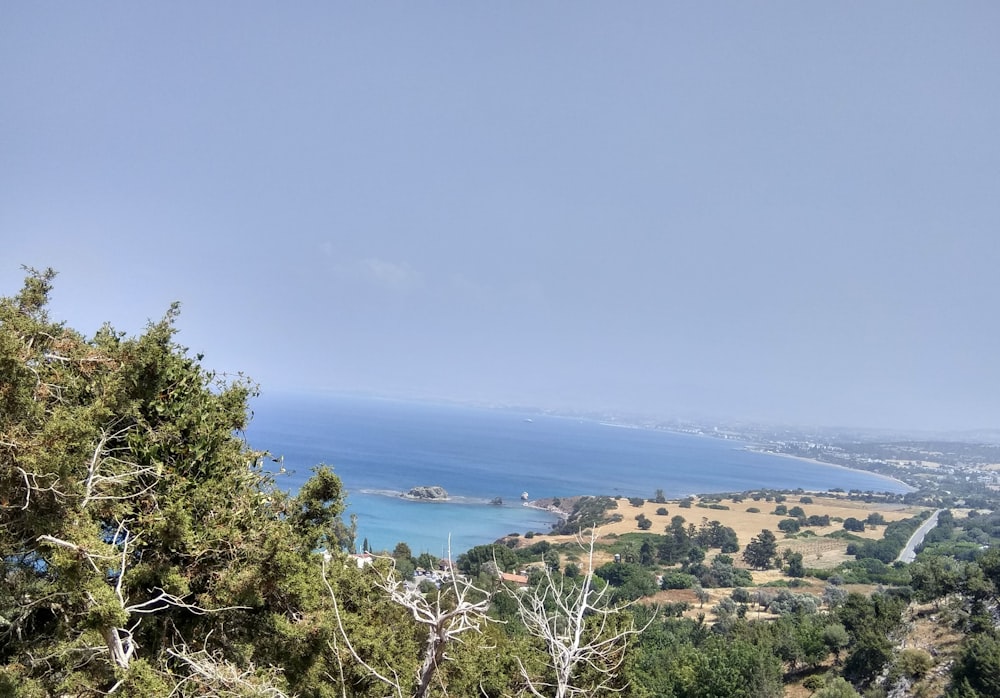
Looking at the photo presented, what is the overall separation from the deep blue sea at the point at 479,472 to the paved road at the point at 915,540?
1302 inches

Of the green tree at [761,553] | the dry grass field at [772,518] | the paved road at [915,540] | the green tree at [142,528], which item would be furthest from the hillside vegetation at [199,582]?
the paved road at [915,540]

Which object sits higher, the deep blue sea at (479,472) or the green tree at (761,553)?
the green tree at (761,553)

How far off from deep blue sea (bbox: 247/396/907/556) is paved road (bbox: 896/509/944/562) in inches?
1302

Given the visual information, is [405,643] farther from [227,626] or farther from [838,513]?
[838,513]

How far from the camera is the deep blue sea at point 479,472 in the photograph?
60.1 metres

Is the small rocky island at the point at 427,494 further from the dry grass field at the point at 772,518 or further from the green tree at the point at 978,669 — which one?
the green tree at the point at 978,669

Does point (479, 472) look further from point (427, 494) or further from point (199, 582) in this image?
point (199, 582)

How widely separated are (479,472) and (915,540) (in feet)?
201

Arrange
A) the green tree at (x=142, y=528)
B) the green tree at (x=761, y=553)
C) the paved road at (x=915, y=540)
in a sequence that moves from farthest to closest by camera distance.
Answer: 1. the paved road at (x=915, y=540)
2. the green tree at (x=761, y=553)
3. the green tree at (x=142, y=528)

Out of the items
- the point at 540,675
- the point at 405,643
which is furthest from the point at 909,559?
the point at 405,643

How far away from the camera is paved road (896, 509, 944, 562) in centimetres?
5506

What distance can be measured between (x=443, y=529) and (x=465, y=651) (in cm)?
4768

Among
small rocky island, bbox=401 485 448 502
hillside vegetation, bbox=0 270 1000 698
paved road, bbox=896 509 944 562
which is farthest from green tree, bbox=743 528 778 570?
small rocky island, bbox=401 485 448 502

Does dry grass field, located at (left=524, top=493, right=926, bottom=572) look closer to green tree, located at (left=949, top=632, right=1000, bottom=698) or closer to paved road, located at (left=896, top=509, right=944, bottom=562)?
paved road, located at (left=896, top=509, right=944, bottom=562)
